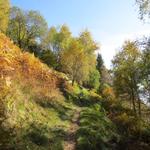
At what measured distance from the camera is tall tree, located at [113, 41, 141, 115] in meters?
42.2

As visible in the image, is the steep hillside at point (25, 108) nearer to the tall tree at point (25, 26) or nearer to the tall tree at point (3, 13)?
the tall tree at point (3, 13)

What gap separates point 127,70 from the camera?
42.6 metres

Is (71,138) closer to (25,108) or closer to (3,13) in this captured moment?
(25,108)

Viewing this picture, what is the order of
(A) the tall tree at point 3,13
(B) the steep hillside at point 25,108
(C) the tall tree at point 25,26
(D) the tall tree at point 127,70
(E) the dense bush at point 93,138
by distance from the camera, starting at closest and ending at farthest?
(B) the steep hillside at point 25,108, (E) the dense bush at point 93,138, (D) the tall tree at point 127,70, (A) the tall tree at point 3,13, (C) the tall tree at point 25,26

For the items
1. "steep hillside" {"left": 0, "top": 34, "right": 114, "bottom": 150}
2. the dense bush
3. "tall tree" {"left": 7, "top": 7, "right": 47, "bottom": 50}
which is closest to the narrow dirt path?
"steep hillside" {"left": 0, "top": 34, "right": 114, "bottom": 150}

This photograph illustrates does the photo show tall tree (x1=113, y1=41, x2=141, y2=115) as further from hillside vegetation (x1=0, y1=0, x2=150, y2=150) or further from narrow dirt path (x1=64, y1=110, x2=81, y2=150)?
narrow dirt path (x1=64, y1=110, x2=81, y2=150)

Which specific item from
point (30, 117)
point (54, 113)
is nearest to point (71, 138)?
point (30, 117)

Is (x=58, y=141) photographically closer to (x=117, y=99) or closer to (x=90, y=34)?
(x=117, y=99)

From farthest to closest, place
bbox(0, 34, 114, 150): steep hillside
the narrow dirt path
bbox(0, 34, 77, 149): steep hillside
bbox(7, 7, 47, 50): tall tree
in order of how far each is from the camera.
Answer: bbox(7, 7, 47, 50): tall tree < the narrow dirt path < bbox(0, 34, 114, 150): steep hillside < bbox(0, 34, 77, 149): steep hillside

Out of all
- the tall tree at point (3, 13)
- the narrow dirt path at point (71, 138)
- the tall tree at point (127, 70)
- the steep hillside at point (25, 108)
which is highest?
the tall tree at point (3, 13)

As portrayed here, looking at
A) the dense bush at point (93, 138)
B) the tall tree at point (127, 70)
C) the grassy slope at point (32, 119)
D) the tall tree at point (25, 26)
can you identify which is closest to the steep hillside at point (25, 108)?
the grassy slope at point (32, 119)

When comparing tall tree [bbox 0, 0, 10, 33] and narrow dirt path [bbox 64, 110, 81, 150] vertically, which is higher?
tall tree [bbox 0, 0, 10, 33]

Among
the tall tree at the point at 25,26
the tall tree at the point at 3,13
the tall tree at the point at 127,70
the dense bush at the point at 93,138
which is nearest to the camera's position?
the dense bush at the point at 93,138

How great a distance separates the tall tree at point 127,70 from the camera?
42.2m
